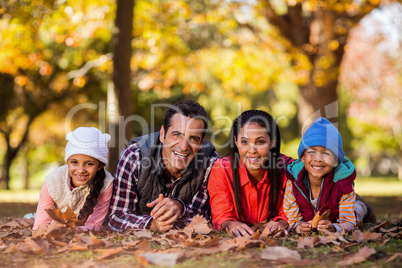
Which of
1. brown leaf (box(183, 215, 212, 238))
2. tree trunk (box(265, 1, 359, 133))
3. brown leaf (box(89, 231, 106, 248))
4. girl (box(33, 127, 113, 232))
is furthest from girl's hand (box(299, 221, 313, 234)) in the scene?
tree trunk (box(265, 1, 359, 133))

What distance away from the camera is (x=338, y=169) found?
3916 mm

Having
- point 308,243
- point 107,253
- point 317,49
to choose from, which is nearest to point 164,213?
point 107,253

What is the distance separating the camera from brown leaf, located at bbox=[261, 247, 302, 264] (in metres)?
2.64

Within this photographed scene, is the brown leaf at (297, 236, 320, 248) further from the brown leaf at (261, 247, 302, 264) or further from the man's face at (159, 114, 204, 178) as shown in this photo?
the man's face at (159, 114, 204, 178)

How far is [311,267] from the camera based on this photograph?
2.54m

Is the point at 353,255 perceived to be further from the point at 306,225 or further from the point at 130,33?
the point at 130,33

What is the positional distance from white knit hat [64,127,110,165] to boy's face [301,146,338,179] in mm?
1828

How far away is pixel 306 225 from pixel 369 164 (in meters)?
46.5

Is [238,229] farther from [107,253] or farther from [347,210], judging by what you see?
[107,253]

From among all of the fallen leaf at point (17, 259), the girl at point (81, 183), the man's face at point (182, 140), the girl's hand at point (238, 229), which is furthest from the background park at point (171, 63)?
the man's face at point (182, 140)

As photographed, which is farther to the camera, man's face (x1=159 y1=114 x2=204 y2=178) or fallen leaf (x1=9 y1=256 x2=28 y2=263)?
man's face (x1=159 y1=114 x2=204 y2=178)

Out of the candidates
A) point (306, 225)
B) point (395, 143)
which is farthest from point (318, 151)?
point (395, 143)

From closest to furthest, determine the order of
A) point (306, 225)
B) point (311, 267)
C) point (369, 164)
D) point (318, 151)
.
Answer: point (311, 267) → point (306, 225) → point (318, 151) → point (369, 164)

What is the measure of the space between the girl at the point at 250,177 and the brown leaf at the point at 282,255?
118 cm
